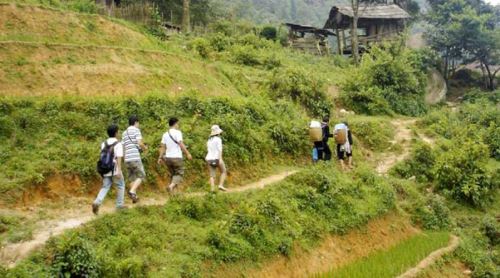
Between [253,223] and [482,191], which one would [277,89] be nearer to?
[482,191]

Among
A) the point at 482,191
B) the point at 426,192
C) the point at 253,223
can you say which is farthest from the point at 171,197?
the point at 482,191

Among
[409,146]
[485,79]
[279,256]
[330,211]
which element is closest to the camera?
[279,256]

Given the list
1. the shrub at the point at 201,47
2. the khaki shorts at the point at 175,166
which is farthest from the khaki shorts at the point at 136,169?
the shrub at the point at 201,47

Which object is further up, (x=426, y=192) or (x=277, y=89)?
(x=277, y=89)

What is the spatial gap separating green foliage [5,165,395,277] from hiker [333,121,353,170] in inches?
47.8

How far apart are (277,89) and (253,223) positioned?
43.4 feet

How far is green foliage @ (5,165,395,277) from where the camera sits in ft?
28.7

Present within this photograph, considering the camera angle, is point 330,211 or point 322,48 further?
point 322,48

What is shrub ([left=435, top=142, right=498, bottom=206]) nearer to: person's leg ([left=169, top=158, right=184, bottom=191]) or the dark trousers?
the dark trousers

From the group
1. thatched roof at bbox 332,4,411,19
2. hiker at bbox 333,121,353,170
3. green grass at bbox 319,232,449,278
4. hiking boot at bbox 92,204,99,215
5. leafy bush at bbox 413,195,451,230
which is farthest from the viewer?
thatched roof at bbox 332,4,411,19

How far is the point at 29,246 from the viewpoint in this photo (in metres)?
8.88

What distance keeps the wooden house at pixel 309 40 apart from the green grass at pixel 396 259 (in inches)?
935

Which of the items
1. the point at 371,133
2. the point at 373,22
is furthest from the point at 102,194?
the point at 373,22

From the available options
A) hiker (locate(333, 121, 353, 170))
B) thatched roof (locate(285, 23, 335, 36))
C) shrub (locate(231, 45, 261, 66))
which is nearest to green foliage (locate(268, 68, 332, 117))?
shrub (locate(231, 45, 261, 66))
